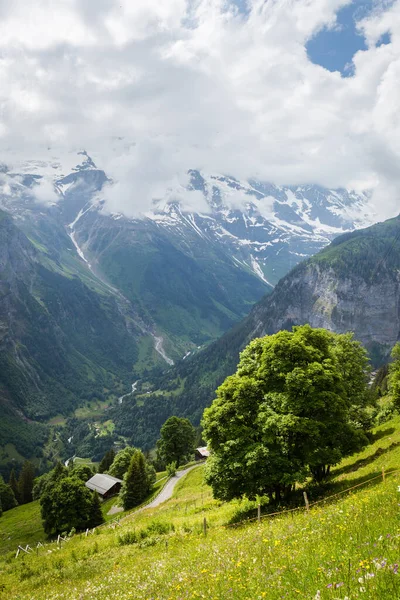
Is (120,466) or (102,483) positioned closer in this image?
(102,483)

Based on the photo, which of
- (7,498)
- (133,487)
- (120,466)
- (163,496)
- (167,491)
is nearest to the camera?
(163,496)

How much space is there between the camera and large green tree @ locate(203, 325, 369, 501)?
27922 mm

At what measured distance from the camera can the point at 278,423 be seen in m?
27.9

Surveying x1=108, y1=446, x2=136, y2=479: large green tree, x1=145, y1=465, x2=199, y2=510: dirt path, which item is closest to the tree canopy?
x1=145, y1=465, x2=199, y2=510: dirt path

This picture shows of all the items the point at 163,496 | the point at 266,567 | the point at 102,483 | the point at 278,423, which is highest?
the point at 278,423

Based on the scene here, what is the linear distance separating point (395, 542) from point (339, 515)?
263 inches

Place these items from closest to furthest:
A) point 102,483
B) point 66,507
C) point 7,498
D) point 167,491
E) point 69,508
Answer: point 69,508, point 66,507, point 167,491, point 102,483, point 7,498

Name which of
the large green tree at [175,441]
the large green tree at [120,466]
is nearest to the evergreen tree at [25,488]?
the large green tree at [120,466]

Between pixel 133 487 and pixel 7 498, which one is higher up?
pixel 7 498

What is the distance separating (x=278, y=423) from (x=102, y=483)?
107 metres

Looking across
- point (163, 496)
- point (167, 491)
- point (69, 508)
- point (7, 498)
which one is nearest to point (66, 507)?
point (69, 508)

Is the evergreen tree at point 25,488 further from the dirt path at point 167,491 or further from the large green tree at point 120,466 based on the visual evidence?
the dirt path at point 167,491

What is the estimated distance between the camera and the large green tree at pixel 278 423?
27.9 m

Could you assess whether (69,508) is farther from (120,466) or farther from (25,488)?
(25,488)
